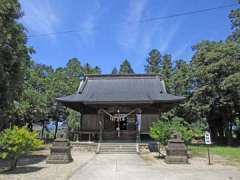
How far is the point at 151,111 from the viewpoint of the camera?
20453 mm

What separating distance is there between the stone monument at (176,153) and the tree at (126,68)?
142 feet

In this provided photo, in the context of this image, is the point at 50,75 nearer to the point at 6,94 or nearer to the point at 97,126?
the point at 97,126

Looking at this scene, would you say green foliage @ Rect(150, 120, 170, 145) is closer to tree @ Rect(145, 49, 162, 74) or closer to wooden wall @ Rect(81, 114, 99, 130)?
wooden wall @ Rect(81, 114, 99, 130)

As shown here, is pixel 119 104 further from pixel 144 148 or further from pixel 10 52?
pixel 10 52

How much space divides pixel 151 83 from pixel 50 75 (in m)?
16.7

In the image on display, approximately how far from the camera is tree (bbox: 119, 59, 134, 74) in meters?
54.6

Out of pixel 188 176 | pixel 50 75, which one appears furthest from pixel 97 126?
pixel 50 75

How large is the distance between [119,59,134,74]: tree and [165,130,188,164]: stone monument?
142ft

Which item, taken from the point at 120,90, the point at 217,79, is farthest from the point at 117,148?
the point at 217,79

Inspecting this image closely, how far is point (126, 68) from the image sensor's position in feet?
181

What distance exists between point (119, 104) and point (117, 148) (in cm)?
366

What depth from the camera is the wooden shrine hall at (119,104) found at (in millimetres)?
18250

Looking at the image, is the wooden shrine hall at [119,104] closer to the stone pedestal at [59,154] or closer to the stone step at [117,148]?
the stone step at [117,148]

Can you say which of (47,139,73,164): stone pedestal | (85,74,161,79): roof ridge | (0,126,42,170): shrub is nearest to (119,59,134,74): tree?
(85,74,161,79): roof ridge
